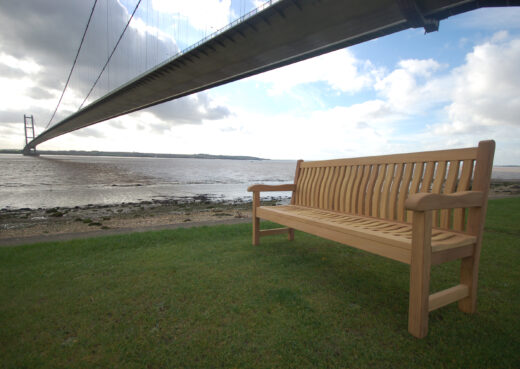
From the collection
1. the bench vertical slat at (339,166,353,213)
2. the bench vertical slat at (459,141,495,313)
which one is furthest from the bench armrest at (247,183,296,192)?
the bench vertical slat at (459,141,495,313)

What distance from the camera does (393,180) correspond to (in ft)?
7.32

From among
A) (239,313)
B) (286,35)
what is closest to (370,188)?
(239,313)

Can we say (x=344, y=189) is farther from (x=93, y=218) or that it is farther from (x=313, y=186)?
(x=93, y=218)

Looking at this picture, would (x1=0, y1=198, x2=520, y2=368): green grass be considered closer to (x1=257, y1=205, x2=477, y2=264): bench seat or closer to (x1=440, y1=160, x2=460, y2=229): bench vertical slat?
(x1=257, y1=205, x2=477, y2=264): bench seat

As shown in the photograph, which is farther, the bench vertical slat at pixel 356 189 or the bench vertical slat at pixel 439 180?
the bench vertical slat at pixel 356 189

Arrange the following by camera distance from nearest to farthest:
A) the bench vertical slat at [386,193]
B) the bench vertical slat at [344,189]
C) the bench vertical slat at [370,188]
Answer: the bench vertical slat at [386,193] < the bench vertical slat at [370,188] < the bench vertical slat at [344,189]

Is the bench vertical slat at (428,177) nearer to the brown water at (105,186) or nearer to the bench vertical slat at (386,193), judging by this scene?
the bench vertical slat at (386,193)

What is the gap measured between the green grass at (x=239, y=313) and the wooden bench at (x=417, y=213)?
0.73ft

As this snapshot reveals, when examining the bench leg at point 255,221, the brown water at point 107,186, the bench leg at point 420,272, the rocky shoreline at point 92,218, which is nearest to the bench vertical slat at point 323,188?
the bench leg at point 255,221

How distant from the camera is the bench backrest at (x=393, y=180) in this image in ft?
5.70

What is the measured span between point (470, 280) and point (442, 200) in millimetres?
681

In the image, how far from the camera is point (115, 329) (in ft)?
5.19

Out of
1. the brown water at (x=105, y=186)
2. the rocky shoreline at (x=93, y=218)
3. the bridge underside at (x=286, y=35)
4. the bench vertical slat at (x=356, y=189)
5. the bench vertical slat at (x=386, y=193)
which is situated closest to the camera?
the bench vertical slat at (x=386, y=193)

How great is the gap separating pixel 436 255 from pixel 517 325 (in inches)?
26.3
